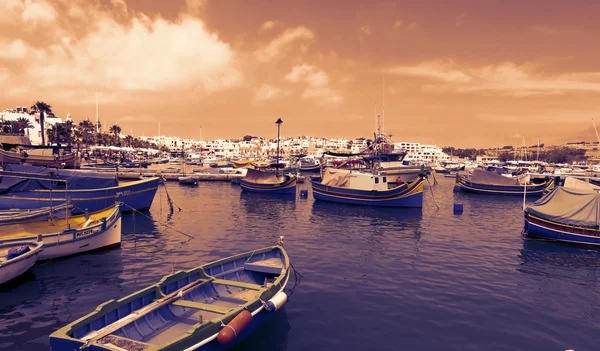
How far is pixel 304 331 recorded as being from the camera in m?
12.3

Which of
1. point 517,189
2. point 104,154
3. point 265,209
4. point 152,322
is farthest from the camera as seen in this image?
point 104,154

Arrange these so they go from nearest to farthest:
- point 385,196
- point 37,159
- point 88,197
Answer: point 88,197, point 385,196, point 37,159

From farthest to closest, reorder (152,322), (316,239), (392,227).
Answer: (392,227), (316,239), (152,322)

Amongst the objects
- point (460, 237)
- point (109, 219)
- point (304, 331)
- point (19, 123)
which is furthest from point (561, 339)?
point (19, 123)

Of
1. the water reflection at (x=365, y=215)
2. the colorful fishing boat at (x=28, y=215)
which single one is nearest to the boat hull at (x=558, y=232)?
the water reflection at (x=365, y=215)

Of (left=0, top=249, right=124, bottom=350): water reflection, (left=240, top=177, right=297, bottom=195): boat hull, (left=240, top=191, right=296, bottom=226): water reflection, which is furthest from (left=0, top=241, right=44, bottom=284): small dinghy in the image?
(left=240, top=177, right=297, bottom=195): boat hull

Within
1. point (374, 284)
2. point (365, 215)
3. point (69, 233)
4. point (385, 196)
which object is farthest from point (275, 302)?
point (385, 196)

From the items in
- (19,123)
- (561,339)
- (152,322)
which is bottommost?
(561,339)

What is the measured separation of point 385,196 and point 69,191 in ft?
104

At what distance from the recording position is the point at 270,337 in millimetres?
11680

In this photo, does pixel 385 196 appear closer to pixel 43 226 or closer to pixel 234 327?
pixel 43 226

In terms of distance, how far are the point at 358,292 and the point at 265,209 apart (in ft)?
83.3

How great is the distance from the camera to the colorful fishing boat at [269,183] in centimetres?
5206

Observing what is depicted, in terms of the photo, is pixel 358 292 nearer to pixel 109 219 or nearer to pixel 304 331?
pixel 304 331
